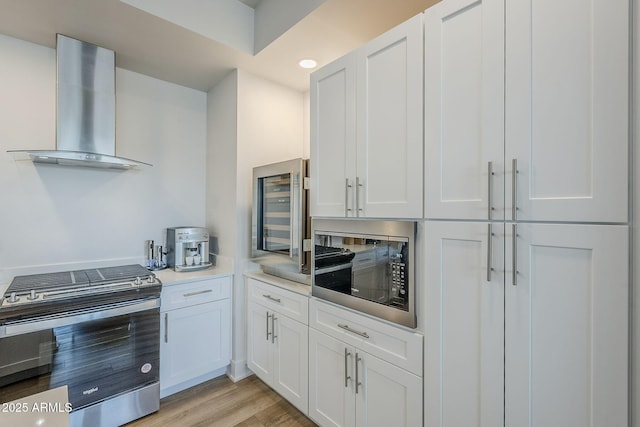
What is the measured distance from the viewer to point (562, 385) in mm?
917

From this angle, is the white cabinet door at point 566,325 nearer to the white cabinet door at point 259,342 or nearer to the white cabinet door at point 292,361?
the white cabinet door at point 292,361

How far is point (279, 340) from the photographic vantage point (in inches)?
81.4

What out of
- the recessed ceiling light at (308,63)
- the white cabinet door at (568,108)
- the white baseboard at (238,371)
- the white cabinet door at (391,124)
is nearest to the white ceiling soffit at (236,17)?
the recessed ceiling light at (308,63)

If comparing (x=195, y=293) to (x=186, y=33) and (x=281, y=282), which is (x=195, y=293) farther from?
(x=186, y=33)

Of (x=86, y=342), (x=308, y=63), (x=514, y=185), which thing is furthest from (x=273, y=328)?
(x=308, y=63)

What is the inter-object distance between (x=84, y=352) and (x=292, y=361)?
1.26 m

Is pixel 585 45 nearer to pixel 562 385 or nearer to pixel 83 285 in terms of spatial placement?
pixel 562 385

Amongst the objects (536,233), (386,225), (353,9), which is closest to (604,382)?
(536,233)

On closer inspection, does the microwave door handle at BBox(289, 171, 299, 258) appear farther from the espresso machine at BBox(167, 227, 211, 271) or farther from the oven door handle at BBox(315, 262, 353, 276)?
the espresso machine at BBox(167, 227, 211, 271)

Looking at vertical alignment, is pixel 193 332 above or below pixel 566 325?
below

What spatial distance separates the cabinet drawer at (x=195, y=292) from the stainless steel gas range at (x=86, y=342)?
0.51 ft

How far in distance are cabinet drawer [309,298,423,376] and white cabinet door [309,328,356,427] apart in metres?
0.06

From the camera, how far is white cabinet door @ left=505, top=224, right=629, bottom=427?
0.83 metres

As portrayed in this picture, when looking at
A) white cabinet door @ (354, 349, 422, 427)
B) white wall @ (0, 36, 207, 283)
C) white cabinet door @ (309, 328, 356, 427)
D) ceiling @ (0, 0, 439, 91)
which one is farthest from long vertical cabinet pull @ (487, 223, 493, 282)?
white wall @ (0, 36, 207, 283)
